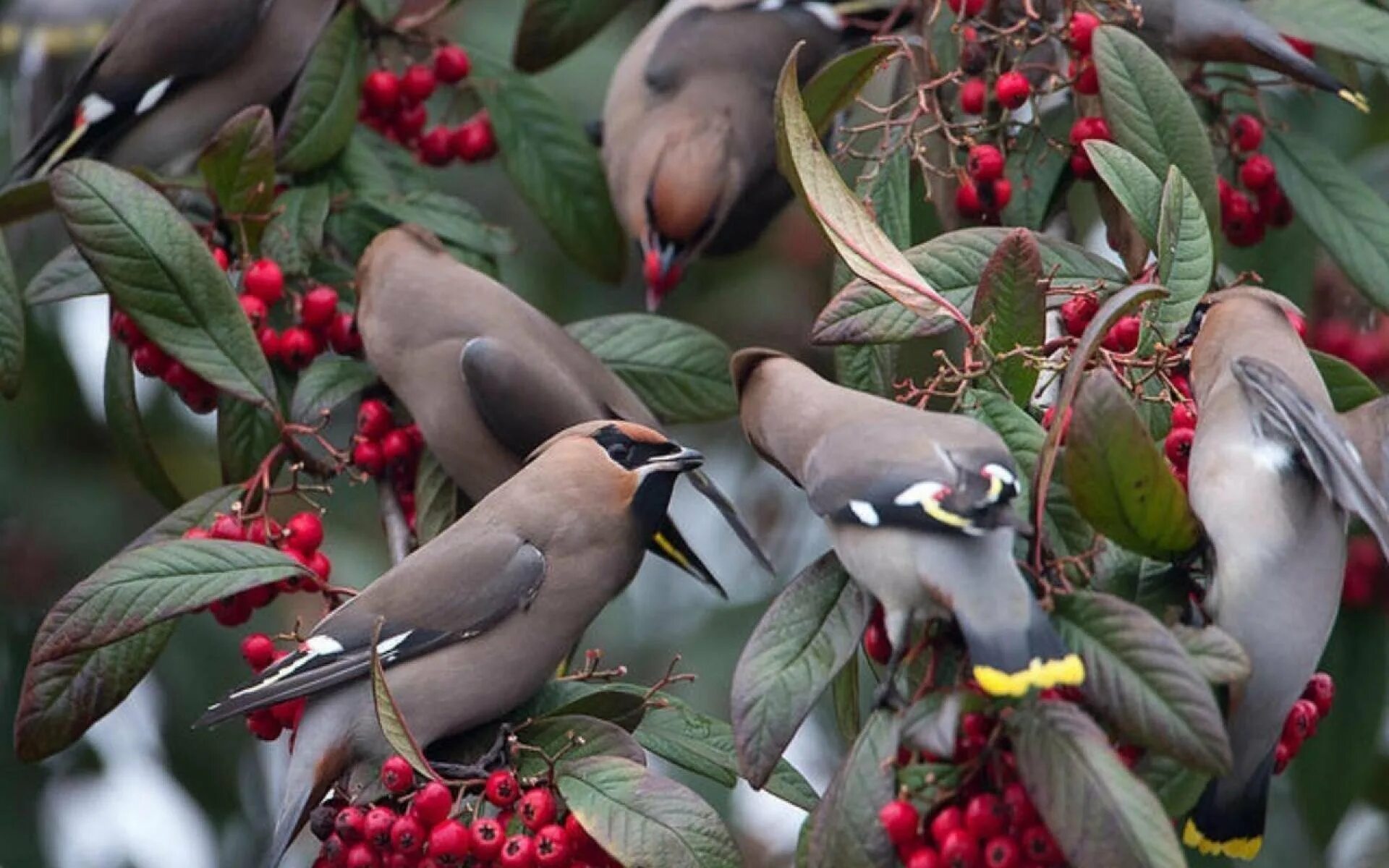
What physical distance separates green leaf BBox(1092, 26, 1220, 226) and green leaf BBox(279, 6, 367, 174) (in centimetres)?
140

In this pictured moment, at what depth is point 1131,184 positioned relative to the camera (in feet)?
11.0

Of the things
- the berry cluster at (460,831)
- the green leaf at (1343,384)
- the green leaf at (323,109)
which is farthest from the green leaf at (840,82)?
the berry cluster at (460,831)

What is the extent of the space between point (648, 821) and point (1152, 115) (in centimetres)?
129

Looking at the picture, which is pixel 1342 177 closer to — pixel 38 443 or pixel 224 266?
pixel 224 266

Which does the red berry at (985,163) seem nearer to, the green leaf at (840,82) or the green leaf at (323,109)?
the green leaf at (840,82)

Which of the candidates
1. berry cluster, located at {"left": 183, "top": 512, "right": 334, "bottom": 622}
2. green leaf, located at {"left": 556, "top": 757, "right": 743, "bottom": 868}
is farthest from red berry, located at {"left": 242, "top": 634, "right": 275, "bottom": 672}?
green leaf, located at {"left": 556, "top": 757, "right": 743, "bottom": 868}

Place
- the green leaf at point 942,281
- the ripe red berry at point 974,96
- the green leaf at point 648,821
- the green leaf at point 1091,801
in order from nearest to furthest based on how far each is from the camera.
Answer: the green leaf at point 1091,801 → the green leaf at point 648,821 → the green leaf at point 942,281 → the ripe red berry at point 974,96

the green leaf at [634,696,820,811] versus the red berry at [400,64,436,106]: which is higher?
the red berry at [400,64,436,106]

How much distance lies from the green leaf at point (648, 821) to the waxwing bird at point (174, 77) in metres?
1.94

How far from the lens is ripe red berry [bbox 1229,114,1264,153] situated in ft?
13.5

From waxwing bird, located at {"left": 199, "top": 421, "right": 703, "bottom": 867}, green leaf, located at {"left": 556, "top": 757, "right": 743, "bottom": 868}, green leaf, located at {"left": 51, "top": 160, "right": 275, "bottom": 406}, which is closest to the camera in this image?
green leaf, located at {"left": 556, "top": 757, "right": 743, "bottom": 868}

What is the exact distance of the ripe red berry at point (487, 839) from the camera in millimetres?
2973

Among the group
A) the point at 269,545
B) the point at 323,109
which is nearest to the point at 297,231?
the point at 323,109

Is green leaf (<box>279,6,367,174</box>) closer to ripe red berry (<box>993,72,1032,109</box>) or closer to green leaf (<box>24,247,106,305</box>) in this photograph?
green leaf (<box>24,247,106,305</box>)
